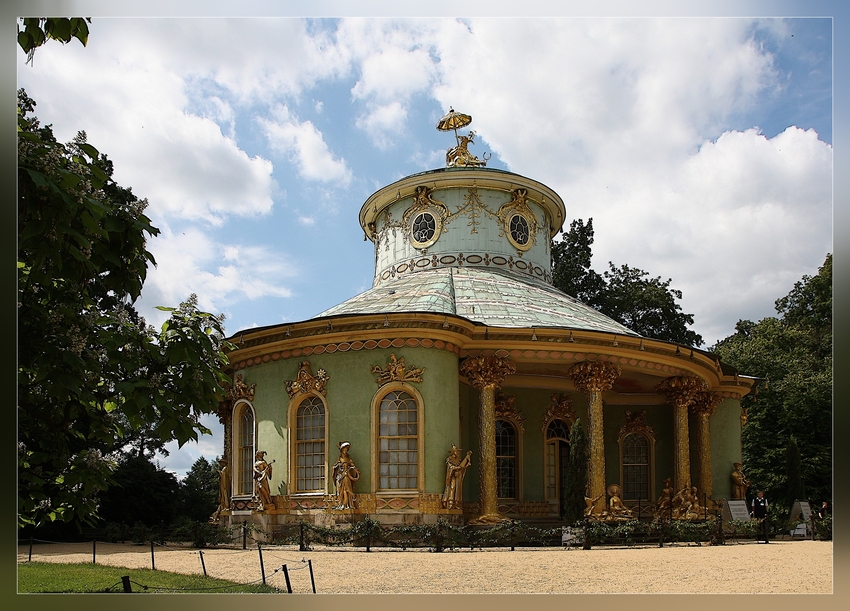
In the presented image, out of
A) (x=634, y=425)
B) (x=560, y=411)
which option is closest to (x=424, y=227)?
(x=560, y=411)

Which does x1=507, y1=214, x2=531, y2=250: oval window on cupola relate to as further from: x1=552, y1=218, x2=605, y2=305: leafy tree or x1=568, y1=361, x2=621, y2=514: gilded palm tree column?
x1=552, y1=218, x2=605, y2=305: leafy tree

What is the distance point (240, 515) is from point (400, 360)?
5.47 m

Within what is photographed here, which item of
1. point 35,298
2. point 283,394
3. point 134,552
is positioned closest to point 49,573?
point 134,552

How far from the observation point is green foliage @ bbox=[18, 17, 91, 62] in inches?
324

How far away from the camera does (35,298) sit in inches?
356

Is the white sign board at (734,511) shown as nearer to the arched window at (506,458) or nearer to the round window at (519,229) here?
the arched window at (506,458)

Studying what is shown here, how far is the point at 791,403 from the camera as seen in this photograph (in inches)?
1319

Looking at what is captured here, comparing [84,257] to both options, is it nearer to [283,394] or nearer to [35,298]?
[35,298]

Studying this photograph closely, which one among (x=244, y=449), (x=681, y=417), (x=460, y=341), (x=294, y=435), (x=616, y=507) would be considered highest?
(x=460, y=341)

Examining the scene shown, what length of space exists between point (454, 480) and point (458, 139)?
1329 cm

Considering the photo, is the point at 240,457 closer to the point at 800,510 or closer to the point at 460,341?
the point at 460,341

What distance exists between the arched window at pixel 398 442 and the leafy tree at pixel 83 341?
9.97 meters

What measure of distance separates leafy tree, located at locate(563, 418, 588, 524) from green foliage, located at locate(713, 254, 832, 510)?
46.4ft

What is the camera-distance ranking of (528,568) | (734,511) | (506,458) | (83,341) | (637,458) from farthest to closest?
1. (637,458)
2. (734,511)
3. (506,458)
4. (528,568)
5. (83,341)
